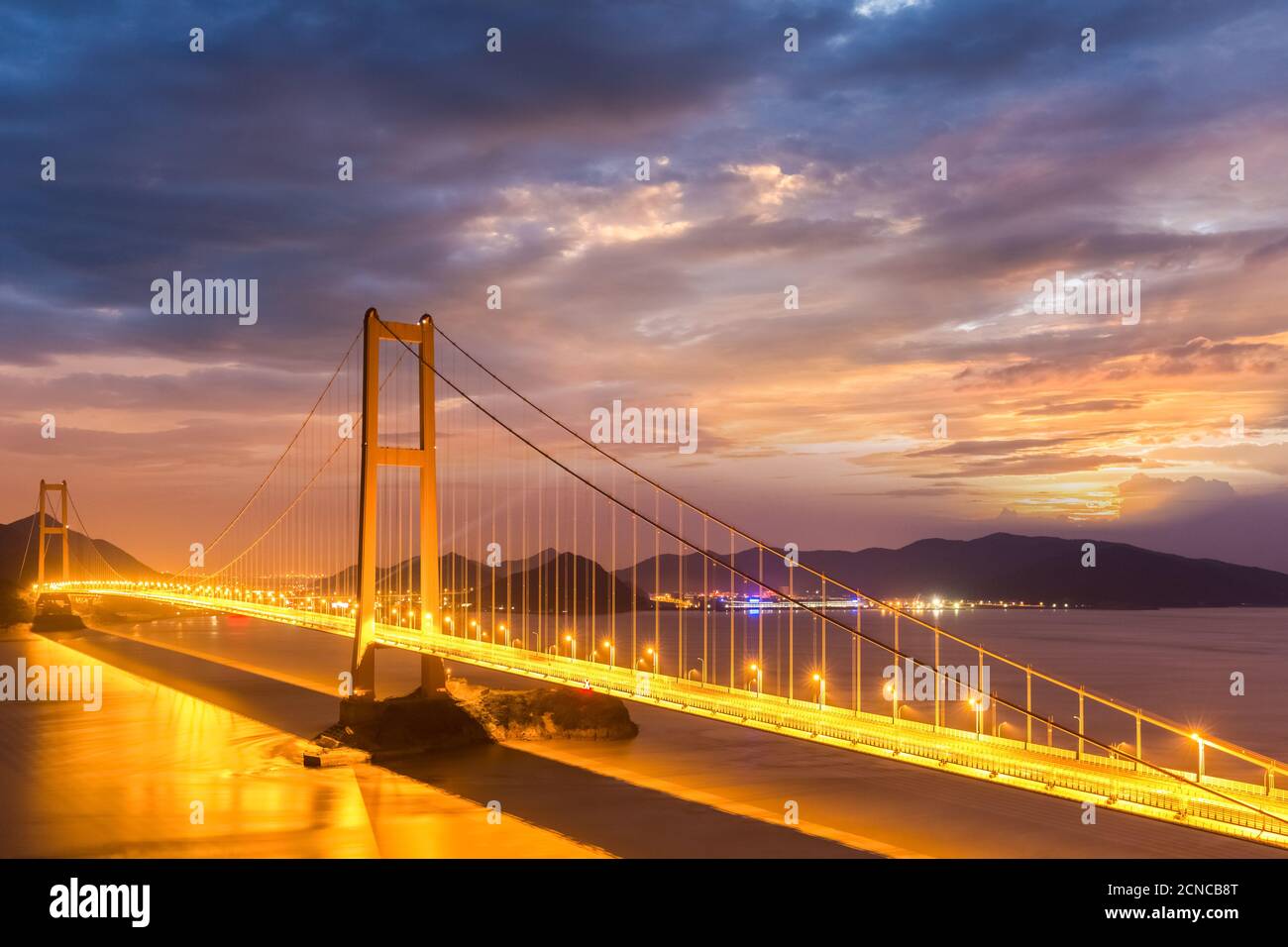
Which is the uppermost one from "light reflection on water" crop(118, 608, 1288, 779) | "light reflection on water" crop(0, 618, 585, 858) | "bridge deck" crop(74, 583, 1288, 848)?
"bridge deck" crop(74, 583, 1288, 848)

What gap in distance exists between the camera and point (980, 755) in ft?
59.5

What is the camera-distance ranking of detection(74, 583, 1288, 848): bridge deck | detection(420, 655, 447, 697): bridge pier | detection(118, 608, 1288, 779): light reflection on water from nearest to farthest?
detection(74, 583, 1288, 848): bridge deck → detection(420, 655, 447, 697): bridge pier → detection(118, 608, 1288, 779): light reflection on water

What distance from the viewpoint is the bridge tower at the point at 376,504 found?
120 ft

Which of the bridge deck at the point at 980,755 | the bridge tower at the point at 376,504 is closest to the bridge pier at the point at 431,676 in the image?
the bridge tower at the point at 376,504

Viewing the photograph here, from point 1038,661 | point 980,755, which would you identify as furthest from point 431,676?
point 1038,661

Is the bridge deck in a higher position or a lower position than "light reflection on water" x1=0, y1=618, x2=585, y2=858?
higher

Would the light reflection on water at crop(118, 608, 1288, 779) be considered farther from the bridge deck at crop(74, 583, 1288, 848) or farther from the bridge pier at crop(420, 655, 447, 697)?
the bridge pier at crop(420, 655, 447, 697)

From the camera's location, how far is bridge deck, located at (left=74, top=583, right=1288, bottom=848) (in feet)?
51.7

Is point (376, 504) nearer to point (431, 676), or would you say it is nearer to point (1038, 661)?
point (431, 676)

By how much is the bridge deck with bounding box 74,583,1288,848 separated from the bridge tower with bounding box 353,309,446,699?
33.2 feet

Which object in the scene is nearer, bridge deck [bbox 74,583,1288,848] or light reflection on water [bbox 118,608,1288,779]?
bridge deck [bbox 74,583,1288,848]

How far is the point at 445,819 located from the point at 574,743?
11727mm

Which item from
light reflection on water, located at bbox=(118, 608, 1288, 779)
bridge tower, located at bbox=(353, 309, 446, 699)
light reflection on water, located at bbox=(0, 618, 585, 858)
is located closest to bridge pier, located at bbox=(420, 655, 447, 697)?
bridge tower, located at bbox=(353, 309, 446, 699)
